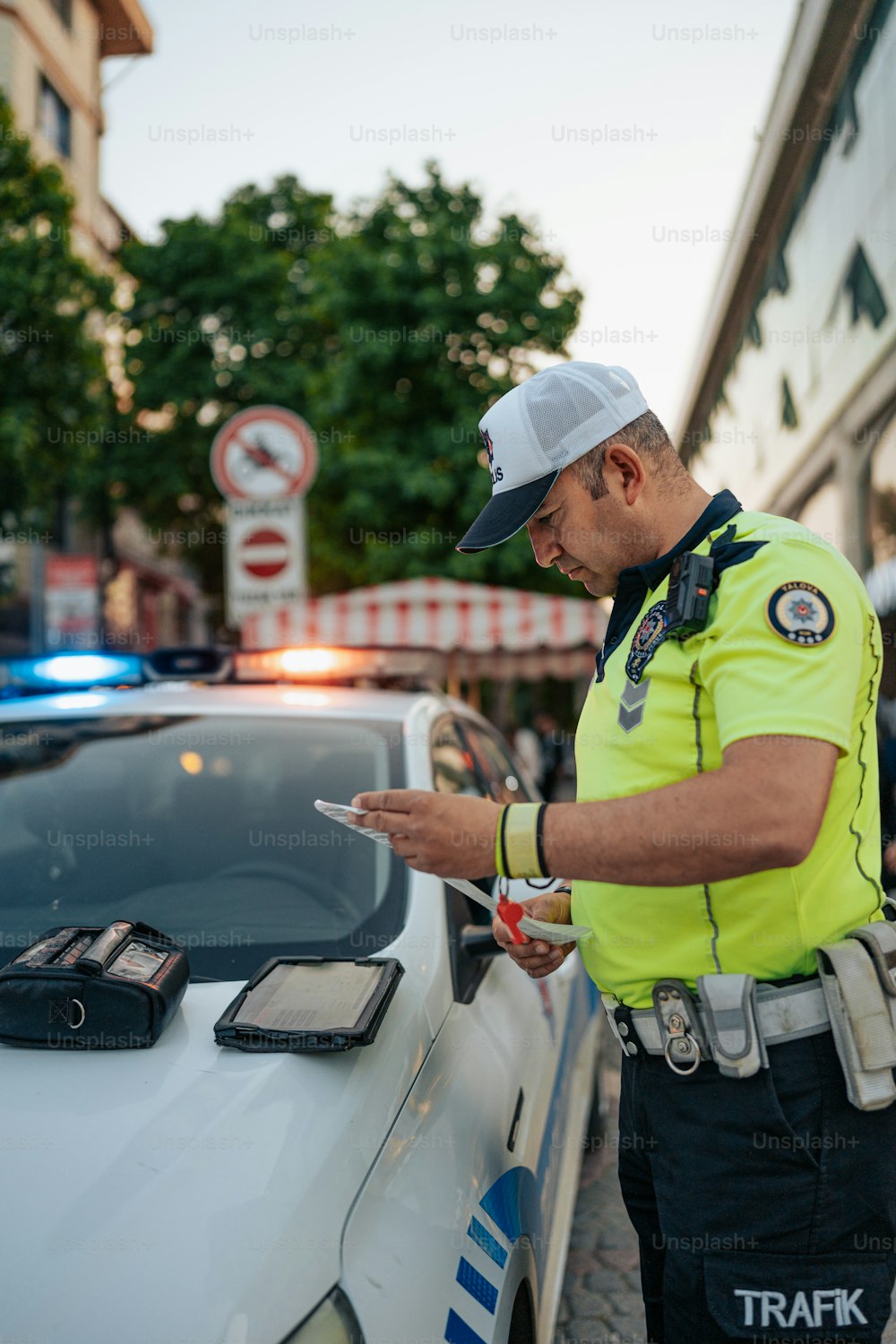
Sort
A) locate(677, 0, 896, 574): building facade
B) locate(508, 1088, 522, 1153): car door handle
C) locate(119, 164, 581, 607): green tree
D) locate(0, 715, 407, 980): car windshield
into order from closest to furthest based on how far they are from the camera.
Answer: locate(508, 1088, 522, 1153): car door handle → locate(0, 715, 407, 980): car windshield → locate(677, 0, 896, 574): building facade → locate(119, 164, 581, 607): green tree

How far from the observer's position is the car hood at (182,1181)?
1.25 metres

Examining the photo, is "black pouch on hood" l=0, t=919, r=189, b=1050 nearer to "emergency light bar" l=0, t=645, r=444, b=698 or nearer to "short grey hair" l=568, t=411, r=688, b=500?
"short grey hair" l=568, t=411, r=688, b=500

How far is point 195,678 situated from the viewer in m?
3.49

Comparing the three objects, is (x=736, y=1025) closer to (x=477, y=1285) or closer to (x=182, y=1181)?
(x=477, y=1285)

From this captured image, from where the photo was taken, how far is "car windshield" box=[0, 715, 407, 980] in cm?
216

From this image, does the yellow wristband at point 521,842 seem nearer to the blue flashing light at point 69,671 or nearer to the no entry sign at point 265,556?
the blue flashing light at point 69,671

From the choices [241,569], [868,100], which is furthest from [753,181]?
[241,569]

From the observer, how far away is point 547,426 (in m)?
1.47

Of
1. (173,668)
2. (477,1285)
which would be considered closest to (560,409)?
(477,1285)

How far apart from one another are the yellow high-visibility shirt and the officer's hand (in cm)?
15

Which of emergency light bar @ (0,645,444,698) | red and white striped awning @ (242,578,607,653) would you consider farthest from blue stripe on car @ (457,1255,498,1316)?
red and white striped awning @ (242,578,607,653)

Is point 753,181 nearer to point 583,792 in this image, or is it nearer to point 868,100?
point 868,100

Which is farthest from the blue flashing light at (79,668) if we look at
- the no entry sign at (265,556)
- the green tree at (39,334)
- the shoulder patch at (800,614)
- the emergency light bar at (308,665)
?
the green tree at (39,334)

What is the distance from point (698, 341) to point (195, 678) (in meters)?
23.2
